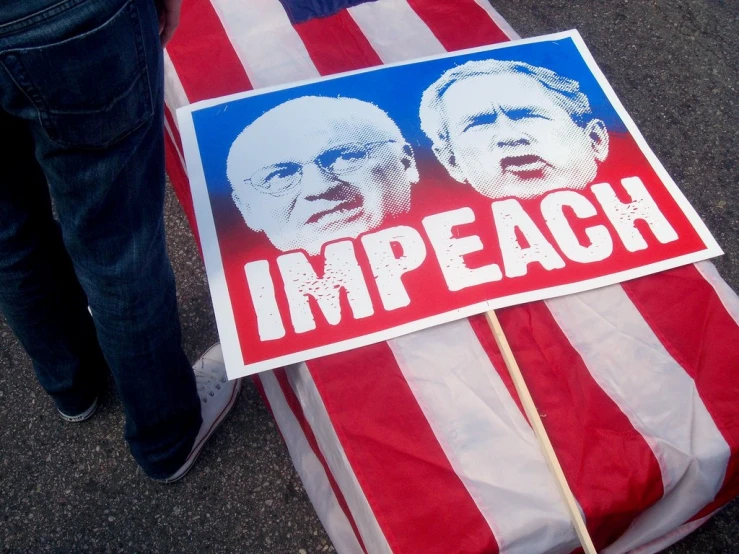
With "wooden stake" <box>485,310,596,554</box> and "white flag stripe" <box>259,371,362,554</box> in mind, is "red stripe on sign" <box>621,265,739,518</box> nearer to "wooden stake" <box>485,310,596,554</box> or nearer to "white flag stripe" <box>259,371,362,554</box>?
"wooden stake" <box>485,310,596,554</box>

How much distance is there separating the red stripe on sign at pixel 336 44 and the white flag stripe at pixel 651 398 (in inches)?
21.4

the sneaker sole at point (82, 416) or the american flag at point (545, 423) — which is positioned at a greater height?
the american flag at point (545, 423)

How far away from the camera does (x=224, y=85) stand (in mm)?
1105

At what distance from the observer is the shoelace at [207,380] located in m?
1.09

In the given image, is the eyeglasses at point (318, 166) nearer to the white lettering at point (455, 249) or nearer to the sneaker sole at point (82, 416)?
the white lettering at point (455, 249)

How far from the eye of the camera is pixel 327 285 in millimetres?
881

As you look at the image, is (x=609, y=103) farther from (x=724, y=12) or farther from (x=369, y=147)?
(x=724, y=12)

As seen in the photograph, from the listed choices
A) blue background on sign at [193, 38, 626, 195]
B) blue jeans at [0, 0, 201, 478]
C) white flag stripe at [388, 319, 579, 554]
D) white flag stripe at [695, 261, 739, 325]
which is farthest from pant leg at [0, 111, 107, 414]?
white flag stripe at [695, 261, 739, 325]

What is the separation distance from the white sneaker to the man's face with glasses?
11.8 inches

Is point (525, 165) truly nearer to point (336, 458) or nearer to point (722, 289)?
point (722, 289)

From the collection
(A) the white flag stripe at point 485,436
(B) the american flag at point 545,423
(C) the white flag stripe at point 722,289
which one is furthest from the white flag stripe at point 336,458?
(C) the white flag stripe at point 722,289

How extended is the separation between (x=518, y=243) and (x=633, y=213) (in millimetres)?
185

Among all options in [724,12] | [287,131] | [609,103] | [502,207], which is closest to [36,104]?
[287,131]

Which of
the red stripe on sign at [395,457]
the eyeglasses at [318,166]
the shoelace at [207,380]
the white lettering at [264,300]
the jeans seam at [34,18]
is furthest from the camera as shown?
the shoelace at [207,380]
